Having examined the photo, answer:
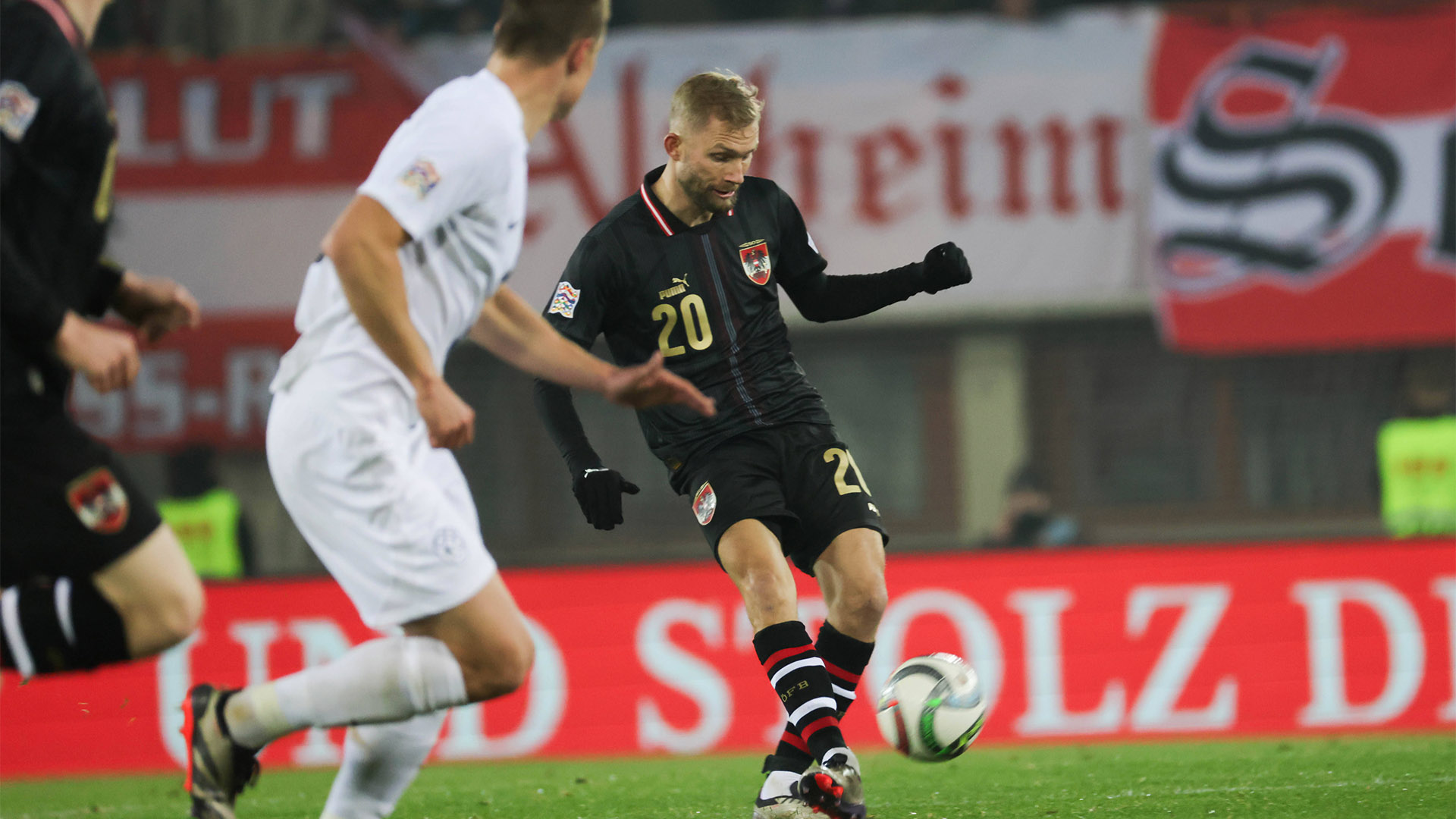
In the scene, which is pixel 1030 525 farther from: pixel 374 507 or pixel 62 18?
pixel 62 18

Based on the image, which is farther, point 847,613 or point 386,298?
point 847,613

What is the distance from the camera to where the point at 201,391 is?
467 inches

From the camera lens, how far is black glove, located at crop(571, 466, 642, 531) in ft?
14.4

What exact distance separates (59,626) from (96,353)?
614 mm

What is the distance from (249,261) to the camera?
11781 millimetres

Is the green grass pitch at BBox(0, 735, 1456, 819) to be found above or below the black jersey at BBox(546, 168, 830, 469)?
below

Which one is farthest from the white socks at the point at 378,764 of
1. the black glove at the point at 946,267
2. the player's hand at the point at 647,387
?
the black glove at the point at 946,267

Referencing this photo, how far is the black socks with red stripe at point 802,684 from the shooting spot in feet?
13.9

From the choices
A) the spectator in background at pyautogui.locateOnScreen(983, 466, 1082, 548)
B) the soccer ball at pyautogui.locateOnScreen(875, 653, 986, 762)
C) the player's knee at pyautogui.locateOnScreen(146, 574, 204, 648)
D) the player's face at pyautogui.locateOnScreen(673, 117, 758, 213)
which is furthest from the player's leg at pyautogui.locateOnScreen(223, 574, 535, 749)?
the spectator in background at pyautogui.locateOnScreen(983, 466, 1082, 548)

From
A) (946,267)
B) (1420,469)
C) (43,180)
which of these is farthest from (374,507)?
(1420,469)

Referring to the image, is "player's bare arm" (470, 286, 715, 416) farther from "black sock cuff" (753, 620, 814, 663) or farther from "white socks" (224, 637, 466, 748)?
"black sock cuff" (753, 620, 814, 663)

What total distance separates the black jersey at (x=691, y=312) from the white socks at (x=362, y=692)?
1.57m

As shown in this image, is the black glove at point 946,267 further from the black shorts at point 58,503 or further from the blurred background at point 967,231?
the blurred background at point 967,231

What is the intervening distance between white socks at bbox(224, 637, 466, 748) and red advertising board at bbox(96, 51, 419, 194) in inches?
348
